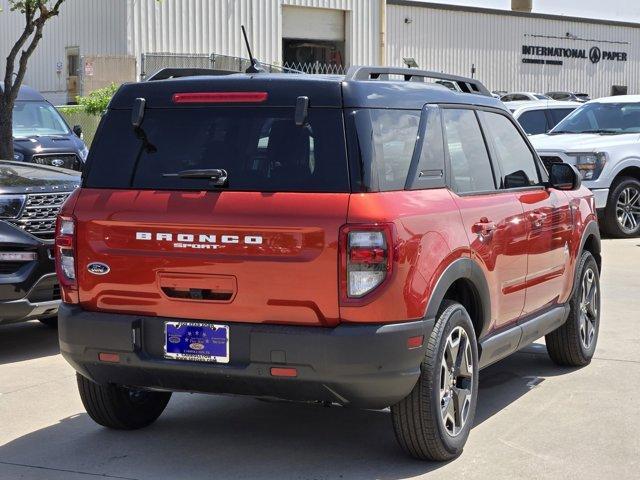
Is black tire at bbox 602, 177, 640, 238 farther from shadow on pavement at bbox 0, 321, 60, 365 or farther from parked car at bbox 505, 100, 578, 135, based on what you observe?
shadow on pavement at bbox 0, 321, 60, 365

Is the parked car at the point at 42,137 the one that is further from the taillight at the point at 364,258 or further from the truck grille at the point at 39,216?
the taillight at the point at 364,258

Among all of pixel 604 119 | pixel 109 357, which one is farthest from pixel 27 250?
pixel 604 119

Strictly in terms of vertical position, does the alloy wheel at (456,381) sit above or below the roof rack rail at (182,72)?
below

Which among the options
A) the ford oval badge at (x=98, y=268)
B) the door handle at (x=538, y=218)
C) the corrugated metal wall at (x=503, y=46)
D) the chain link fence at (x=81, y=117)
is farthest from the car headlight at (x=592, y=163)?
the corrugated metal wall at (x=503, y=46)

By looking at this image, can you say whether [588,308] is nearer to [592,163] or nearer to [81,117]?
[592,163]

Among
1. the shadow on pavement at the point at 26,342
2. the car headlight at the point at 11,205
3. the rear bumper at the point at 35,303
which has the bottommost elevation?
the shadow on pavement at the point at 26,342

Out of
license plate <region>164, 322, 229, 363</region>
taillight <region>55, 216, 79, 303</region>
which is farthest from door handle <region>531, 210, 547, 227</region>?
taillight <region>55, 216, 79, 303</region>

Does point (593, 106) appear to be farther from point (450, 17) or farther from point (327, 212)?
point (450, 17)

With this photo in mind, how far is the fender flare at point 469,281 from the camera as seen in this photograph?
5.11 m

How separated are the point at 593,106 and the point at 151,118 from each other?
12319mm

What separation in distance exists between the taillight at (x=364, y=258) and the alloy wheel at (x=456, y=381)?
0.65m

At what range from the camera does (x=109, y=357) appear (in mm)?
5242

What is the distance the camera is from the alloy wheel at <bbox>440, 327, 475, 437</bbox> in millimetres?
5355

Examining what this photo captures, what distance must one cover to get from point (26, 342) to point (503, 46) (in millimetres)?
41304
